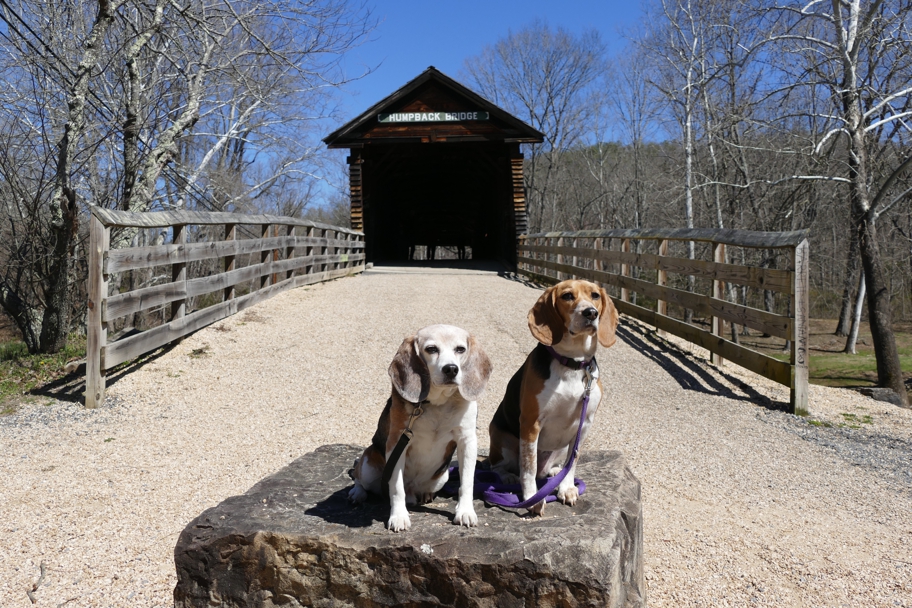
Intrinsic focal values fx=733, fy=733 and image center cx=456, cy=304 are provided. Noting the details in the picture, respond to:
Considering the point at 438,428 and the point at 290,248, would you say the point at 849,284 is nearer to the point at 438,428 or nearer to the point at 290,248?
the point at 290,248


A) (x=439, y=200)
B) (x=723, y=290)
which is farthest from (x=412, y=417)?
(x=439, y=200)

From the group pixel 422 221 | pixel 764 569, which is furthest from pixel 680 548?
pixel 422 221

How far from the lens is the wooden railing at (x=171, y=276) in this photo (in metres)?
6.26

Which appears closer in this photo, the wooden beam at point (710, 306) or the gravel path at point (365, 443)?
the gravel path at point (365, 443)

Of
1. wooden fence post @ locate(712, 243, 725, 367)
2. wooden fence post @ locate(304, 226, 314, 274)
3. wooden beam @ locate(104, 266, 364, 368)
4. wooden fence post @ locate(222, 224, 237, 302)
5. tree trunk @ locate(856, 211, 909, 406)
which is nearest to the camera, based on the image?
wooden beam @ locate(104, 266, 364, 368)

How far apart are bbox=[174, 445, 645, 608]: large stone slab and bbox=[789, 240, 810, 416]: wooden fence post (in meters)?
4.37

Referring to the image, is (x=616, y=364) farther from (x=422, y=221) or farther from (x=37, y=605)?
(x=422, y=221)

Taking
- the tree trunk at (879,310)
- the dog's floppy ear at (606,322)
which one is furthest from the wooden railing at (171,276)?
the tree trunk at (879,310)

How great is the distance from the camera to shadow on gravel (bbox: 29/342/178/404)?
6553 millimetres

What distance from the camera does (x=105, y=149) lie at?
1528 centimetres

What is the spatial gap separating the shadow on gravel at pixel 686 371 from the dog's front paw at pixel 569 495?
4.63 meters

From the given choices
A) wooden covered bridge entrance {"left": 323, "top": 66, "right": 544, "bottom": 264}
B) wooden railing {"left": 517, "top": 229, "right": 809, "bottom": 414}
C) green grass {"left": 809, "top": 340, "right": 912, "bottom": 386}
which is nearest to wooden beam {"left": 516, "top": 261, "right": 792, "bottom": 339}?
wooden railing {"left": 517, "top": 229, "right": 809, "bottom": 414}

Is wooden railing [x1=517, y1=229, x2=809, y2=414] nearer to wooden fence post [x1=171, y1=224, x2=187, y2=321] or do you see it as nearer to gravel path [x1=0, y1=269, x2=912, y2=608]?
gravel path [x1=0, y1=269, x2=912, y2=608]

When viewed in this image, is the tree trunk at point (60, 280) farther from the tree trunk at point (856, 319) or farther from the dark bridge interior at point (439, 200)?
the tree trunk at point (856, 319)
